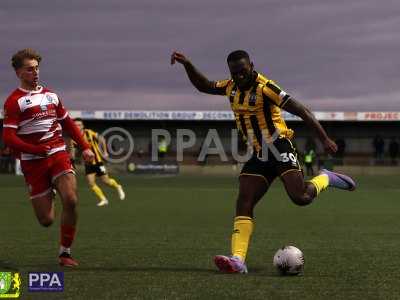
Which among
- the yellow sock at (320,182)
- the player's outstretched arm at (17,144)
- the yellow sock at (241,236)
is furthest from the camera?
the yellow sock at (320,182)

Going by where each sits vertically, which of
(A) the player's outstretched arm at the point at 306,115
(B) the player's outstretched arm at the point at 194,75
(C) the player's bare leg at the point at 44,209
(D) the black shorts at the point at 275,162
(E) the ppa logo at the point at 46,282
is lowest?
(E) the ppa logo at the point at 46,282

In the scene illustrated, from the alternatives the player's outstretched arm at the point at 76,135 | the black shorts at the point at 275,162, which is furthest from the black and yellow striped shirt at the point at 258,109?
the player's outstretched arm at the point at 76,135

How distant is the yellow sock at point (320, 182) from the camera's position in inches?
363

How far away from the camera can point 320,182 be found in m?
9.46

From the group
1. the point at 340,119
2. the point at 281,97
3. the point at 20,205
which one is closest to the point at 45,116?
the point at 281,97

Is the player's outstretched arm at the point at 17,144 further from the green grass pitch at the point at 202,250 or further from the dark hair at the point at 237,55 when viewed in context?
the dark hair at the point at 237,55

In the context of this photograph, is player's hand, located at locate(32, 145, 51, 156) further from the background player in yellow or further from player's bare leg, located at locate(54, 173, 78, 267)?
the background player in yellow

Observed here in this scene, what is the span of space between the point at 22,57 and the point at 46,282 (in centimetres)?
261

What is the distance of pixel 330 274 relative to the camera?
8.13 meters

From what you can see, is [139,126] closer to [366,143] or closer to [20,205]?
[366,143]

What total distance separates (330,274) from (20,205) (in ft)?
44.3

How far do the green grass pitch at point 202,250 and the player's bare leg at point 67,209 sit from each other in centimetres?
18

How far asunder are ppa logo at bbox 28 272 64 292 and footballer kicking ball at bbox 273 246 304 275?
7.28 feet

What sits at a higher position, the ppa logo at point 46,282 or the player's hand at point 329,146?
the player's hand at point 329,146
